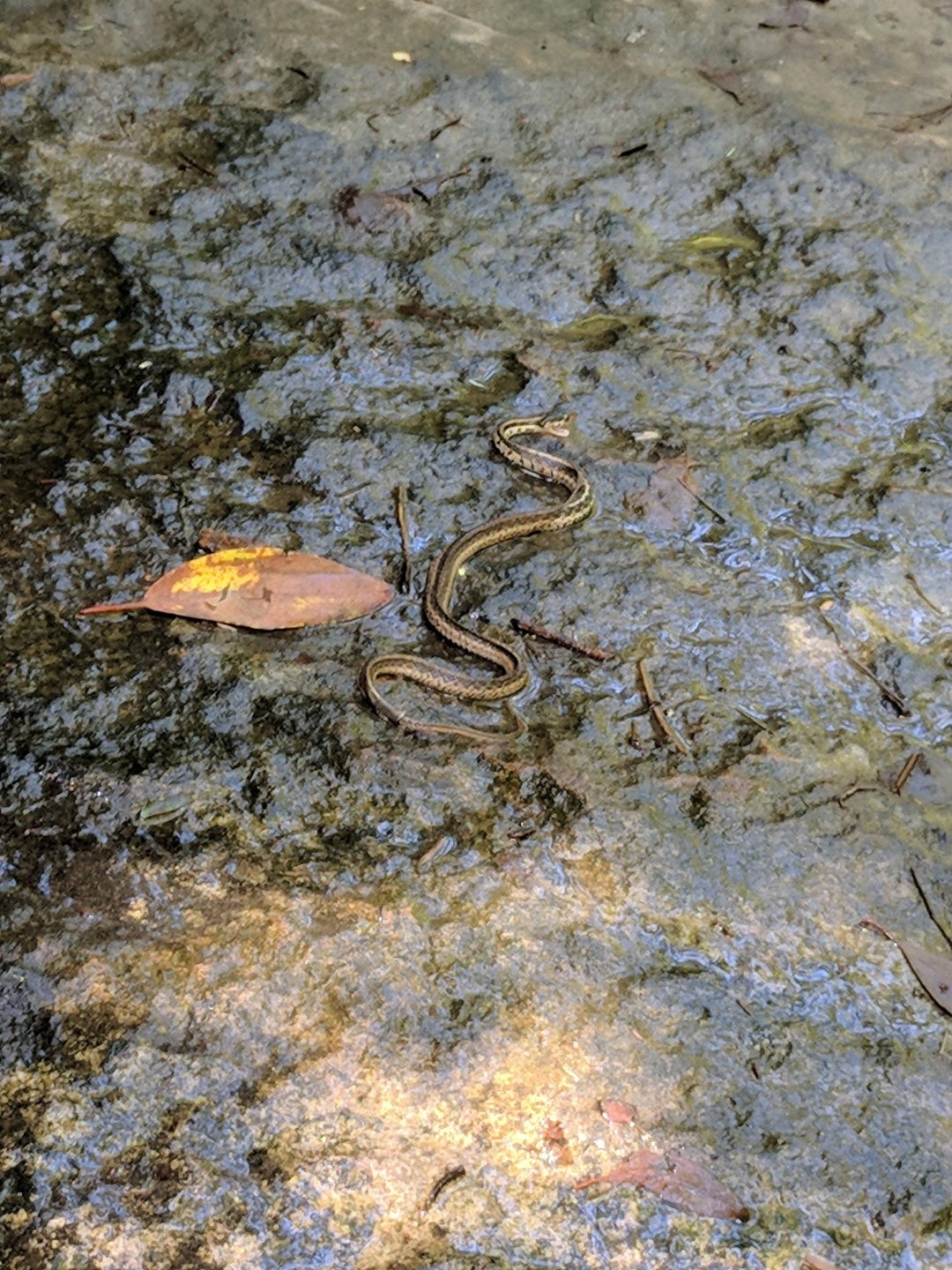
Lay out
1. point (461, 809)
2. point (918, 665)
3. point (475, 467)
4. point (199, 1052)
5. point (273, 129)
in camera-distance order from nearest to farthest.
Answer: point (199, 1052) < point (461, 809) < point (918, 665) < point (475, 467) < point (273, 129)

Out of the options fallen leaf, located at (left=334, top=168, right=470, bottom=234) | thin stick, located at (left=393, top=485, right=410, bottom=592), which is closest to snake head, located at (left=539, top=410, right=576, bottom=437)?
thin stick, located at (left=393, top=485, right=410, bottom=592)

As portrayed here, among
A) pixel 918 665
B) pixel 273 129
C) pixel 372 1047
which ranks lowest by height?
pixel 372 1047

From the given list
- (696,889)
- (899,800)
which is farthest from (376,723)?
(899,800)

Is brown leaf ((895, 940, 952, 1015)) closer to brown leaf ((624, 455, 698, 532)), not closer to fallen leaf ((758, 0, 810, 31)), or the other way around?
brown leaf ((624, 455, 698, 532))

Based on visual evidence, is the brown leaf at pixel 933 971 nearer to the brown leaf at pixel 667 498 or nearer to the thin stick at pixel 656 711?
the thin stick at pixel 656 711

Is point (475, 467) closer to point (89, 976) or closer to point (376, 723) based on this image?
point (376, 723)

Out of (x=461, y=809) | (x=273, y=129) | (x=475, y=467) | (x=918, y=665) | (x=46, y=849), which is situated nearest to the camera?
(x=46, y=849)

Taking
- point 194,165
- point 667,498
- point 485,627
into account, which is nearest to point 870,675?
point 667,498
